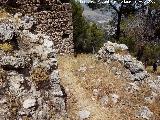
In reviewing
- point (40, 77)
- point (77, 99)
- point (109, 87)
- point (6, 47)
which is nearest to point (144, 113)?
point (109, 87)

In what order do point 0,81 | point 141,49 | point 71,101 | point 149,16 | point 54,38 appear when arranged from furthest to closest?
point 149,16
point 141,49
point 54,38
point 71,101
point 0,81

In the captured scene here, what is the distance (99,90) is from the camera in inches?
881

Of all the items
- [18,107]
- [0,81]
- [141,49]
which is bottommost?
[141,49]

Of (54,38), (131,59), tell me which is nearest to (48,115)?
(131,59)

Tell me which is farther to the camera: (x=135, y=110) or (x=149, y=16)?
(x=149, y=16)

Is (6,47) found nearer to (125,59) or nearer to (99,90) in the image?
(99,90)

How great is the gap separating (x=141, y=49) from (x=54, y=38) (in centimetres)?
1296

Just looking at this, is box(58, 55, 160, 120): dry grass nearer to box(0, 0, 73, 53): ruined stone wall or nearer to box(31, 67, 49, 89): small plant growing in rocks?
box(31, 67, 49, 89): small plant growing in rocks

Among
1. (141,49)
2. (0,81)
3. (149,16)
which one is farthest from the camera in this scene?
(149,16)

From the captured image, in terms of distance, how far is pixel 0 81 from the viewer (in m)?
14.9

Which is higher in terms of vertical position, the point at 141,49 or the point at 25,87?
the point at 25,87

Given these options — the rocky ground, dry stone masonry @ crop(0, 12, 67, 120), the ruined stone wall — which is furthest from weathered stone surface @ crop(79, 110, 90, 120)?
the ruined stone wall

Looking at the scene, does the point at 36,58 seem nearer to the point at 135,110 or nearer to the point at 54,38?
the point at 135,110

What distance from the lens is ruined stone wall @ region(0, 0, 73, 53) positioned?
92.7 feet
